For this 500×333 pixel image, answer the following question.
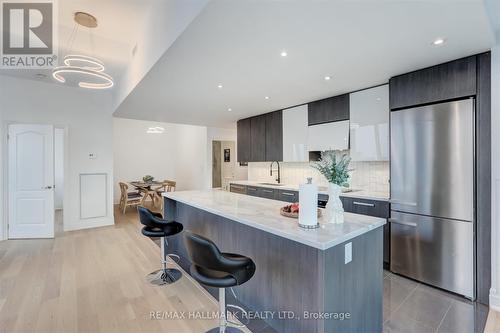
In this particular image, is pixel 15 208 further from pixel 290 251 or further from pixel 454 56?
pixel 454 56

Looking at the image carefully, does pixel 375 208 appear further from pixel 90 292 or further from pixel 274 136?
pixel 90 292

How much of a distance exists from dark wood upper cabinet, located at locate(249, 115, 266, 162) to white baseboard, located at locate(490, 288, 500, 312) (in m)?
3.92

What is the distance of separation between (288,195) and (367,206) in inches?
55.0

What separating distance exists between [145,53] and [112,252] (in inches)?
119

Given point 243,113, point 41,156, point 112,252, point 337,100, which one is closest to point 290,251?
point 337,100

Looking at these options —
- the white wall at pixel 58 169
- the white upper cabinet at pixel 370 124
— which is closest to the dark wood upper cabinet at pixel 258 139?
the white upper cabinet at pixel 370 124

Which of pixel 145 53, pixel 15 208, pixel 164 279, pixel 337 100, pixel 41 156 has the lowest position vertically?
pixel 164 279

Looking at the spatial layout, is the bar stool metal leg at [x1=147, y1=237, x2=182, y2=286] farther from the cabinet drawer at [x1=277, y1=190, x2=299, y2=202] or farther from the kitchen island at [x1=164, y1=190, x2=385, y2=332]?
the cabinet drawer at [x1=277, y1=190, x2=299, y2=202]

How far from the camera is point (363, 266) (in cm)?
177

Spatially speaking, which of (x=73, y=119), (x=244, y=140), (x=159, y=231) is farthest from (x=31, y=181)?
(x=244, y=140)

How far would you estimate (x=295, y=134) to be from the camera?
455cm

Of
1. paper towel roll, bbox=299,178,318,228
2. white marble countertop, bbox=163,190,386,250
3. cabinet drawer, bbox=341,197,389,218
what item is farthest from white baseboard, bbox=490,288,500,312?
paper towel roll, bbox=299,178,318,228

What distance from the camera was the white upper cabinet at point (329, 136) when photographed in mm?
3719

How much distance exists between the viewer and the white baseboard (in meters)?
2.24
